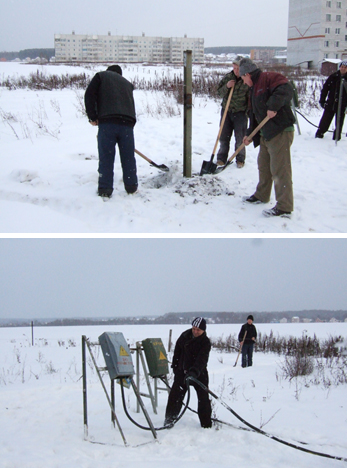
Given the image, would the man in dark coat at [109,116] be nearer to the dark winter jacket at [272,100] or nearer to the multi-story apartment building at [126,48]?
the dark winter jacket at [272,100]

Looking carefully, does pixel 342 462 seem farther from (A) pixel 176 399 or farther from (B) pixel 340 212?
(B) pixel 340 212

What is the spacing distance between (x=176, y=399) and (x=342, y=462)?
158 centimetres

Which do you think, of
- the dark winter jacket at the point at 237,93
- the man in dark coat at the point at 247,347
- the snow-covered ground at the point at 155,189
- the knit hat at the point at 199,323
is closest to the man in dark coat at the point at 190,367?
the knit hat at the point at 199,323

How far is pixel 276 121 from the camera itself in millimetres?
5035

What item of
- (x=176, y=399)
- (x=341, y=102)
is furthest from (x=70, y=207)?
(x=341, y=102)

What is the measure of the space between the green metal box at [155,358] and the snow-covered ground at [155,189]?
128 centimetres

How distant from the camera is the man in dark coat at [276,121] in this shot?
4.93 metres

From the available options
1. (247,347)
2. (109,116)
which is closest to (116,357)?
(109,116)

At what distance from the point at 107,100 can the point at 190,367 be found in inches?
132

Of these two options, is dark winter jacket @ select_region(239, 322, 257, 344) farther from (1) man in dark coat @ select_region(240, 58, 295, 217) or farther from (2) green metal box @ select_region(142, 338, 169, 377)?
(2) green metal box @ select_region(142, 338, 169, 377)

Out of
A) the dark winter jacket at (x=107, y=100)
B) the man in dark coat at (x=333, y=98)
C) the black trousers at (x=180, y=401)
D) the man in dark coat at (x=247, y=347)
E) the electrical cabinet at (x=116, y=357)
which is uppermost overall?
the man in dark coat at (x=333, y=98)

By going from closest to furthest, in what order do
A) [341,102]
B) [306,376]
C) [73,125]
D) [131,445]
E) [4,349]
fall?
[131,445] → [306,376] → [341,102] → [73,125] → [4,349]

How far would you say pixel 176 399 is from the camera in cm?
415

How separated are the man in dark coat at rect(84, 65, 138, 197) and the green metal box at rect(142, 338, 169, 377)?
82.0 inches
